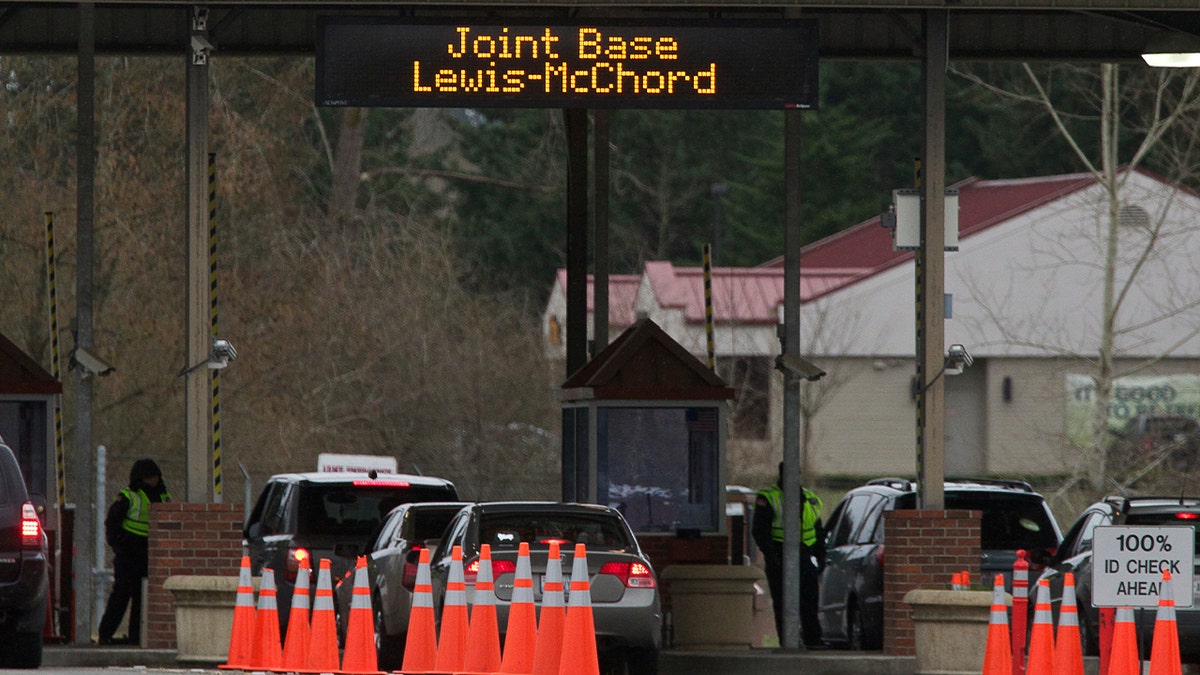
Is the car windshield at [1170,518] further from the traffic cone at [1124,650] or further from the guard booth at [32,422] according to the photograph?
the guard booth at [32,422]

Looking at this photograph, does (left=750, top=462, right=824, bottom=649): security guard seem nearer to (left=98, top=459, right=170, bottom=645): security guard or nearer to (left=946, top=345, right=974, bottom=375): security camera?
(left=946, top=345, right=974, bottom=375): security camera

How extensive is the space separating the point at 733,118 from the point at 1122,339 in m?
13.6

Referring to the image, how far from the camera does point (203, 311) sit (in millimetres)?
18609

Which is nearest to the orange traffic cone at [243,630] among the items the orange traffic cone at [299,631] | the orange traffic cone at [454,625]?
the orange traffic cone at [299,631]

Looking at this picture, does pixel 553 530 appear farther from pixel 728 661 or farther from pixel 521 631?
pixel 521 631

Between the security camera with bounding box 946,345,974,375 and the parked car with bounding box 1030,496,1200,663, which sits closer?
the parked car with bounding box 1030,496,1200,663

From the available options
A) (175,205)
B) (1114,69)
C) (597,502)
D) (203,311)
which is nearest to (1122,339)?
(1114,69)

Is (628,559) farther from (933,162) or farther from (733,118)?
(733,118)

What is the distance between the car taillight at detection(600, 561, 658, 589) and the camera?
644 inches

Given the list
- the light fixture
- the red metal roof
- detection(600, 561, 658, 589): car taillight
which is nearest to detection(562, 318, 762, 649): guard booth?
detection(600, 561, 658, 589): car taillight

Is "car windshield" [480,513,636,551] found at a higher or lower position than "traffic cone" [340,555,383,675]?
higher

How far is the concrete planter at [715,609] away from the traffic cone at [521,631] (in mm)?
7294

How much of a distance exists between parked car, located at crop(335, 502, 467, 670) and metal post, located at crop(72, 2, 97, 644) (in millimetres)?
2119

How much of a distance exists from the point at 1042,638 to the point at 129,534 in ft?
33.2
